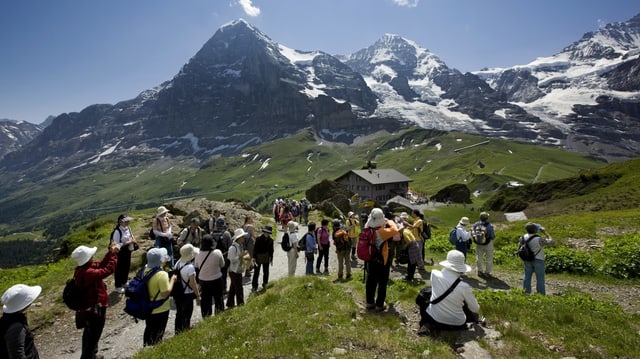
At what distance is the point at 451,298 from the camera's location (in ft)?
28.4

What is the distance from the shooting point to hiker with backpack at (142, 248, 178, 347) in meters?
9.14

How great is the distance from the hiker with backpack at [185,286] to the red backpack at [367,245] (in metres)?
5.35

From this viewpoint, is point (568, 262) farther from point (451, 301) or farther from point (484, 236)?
point (451, 301)

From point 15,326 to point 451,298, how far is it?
10.0 m

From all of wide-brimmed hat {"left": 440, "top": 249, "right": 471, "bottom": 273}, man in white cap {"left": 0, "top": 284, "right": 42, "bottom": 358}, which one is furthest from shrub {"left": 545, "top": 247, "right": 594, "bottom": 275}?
man in white cap {"left": 0, "top": 284, "right": 42, "bottom": 358}

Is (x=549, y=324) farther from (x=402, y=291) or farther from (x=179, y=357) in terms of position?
(x=179, y=357)

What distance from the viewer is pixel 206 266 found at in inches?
456

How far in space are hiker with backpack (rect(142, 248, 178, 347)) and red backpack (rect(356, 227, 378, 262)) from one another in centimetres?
568

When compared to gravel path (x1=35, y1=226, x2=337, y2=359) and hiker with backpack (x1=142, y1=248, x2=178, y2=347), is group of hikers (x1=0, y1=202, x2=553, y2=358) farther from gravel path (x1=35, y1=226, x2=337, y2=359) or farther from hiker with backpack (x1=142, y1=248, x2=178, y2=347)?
gravel path (x1=35, y1=226, x2=337, y2=359)

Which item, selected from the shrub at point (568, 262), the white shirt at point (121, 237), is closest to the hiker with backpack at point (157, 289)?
the white shirt at point (121, 237)

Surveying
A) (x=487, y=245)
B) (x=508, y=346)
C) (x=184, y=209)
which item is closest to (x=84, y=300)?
(x=508, y=346)

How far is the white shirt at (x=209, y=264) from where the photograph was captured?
38.0 ft

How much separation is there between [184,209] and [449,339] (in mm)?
26304

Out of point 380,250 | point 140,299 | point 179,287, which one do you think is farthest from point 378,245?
point 140,299
